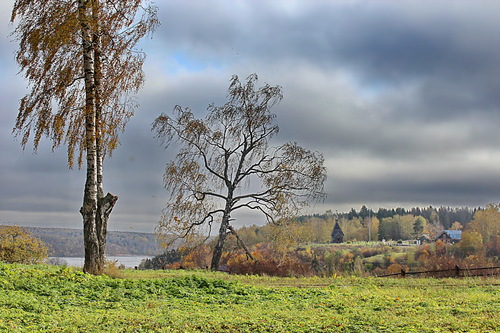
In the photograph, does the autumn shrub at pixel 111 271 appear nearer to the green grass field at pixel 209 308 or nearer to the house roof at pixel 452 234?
the green grass field at pixel 209 308

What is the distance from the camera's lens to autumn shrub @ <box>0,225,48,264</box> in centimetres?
2114

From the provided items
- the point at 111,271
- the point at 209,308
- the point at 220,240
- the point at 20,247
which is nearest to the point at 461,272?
the point at 220,240

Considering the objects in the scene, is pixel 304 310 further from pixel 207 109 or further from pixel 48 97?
pixel 207 109

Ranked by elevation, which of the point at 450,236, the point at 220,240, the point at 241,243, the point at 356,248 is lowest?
the point at 356,248

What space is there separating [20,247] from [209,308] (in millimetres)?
15849

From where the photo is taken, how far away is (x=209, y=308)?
9086mm

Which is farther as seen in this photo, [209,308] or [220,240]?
[220,240]

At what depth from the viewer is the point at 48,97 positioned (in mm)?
14391

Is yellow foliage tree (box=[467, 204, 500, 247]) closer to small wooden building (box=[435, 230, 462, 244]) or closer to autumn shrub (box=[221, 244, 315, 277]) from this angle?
small wooden building (box=[435, 230, 462, 244])

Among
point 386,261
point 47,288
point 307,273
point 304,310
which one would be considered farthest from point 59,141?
point 386,261

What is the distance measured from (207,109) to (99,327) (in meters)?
16.7

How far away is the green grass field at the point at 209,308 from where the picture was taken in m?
6.96

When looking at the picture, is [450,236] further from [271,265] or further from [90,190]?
[90,190]

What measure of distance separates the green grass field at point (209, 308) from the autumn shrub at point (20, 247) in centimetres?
1076
